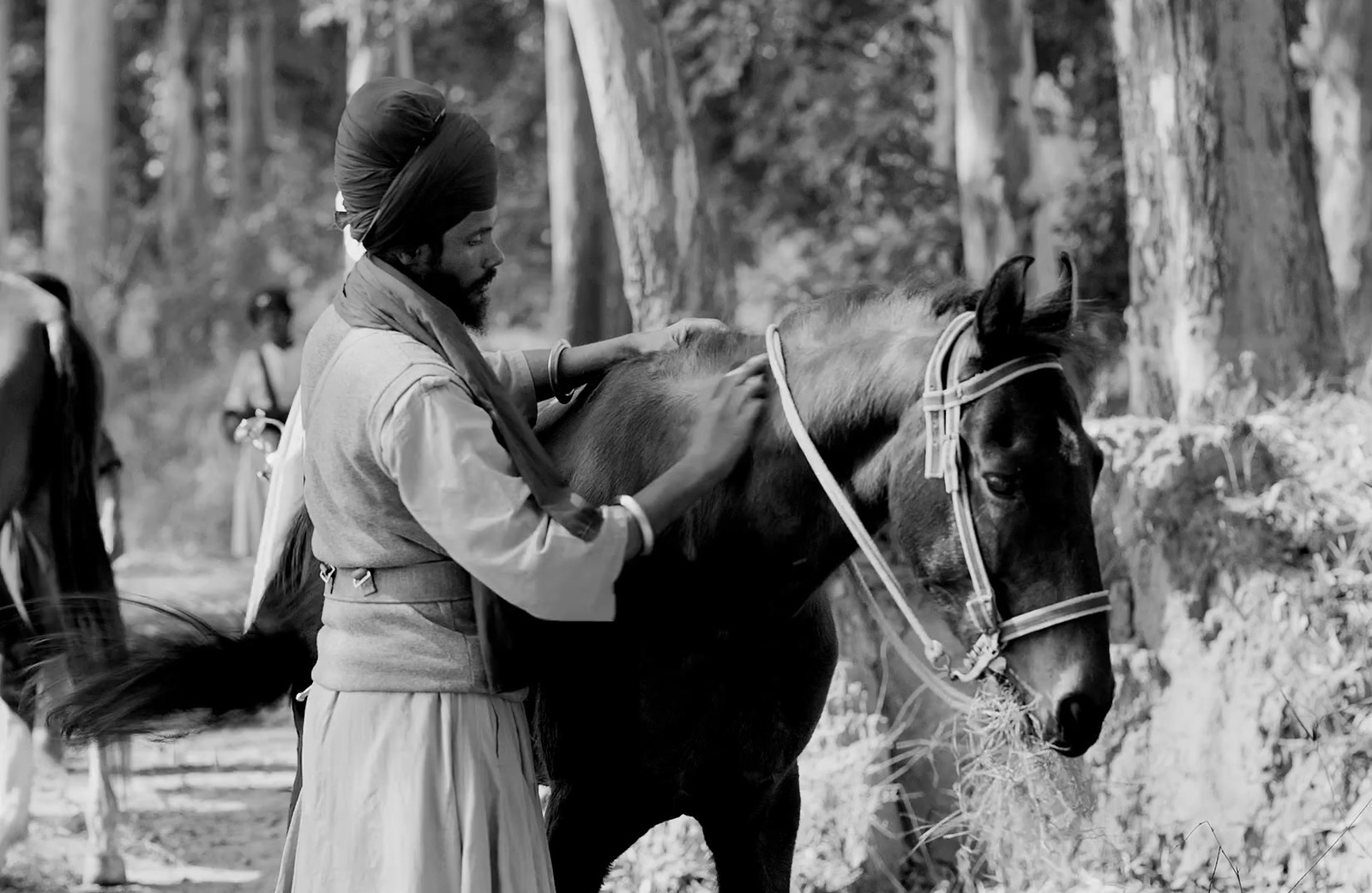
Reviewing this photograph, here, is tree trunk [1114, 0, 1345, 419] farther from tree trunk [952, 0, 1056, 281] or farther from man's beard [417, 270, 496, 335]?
tree trunk [952, 0, 1056, 281]

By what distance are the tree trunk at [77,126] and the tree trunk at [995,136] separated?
11267 millimetres

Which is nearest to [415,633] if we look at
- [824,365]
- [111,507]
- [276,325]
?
[824,365]

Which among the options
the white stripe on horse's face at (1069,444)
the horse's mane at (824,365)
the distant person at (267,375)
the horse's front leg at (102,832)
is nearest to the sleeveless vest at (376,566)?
the horse's mane at (824,365)

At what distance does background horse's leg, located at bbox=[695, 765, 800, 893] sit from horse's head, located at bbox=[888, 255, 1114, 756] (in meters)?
0.77

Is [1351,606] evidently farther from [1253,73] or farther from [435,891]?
[435,891]

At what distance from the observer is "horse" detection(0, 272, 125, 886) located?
579 cm

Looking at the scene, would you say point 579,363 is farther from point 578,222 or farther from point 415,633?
point 578,222

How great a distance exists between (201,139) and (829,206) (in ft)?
51.4

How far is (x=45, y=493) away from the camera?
6.02 metres

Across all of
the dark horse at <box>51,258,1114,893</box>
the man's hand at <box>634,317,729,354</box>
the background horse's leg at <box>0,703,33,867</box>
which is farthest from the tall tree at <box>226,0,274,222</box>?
the dark horse at <box>51,258,1114,893</box>

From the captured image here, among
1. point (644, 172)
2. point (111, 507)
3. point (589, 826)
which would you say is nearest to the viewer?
point (589, 826)

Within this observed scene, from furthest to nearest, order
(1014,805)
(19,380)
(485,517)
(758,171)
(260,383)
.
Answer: (758,171) < (260,383) < (19,380) < (1014,805) < (485,517)

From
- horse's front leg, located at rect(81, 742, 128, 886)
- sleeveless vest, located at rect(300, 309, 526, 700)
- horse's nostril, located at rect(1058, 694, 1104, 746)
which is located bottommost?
horse's front leg, located at rect(81, 742, 128, 886)

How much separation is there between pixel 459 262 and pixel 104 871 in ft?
13.3
